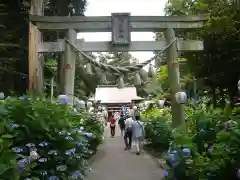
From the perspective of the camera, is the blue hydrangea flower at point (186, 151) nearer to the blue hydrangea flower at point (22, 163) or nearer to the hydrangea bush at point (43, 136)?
the hydrangea bush at point (43, 136)

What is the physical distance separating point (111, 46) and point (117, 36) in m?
0.40

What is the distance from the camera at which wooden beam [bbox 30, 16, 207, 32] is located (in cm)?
1220

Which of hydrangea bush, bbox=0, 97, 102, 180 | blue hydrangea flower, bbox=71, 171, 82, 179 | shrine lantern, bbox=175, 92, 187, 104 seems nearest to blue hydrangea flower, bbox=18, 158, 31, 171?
hydrangea bush, bbox=0, 97, 102, 180

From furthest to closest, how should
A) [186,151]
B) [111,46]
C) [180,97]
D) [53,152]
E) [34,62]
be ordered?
1. [34,62]
2. [111,46]
3. [180,97]
4. [186,151]
5. [53,152]

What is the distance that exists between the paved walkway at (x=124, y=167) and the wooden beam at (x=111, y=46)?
385cm

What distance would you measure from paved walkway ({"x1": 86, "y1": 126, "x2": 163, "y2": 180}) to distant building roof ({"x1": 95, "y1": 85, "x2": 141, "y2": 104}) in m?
31.6

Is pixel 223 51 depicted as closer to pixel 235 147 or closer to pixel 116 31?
pixel 116 31

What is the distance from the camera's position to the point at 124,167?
12.0m

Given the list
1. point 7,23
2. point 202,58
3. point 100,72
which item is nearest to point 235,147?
point 100,72

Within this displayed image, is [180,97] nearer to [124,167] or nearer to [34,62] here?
[124,167]

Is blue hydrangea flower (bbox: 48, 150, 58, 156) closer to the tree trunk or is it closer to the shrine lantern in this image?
the shrine lantern

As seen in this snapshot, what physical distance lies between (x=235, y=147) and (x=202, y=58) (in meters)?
13.8

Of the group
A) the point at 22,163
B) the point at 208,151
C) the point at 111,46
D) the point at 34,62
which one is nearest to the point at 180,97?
the point at 111,46

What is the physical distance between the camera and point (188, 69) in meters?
19.3
